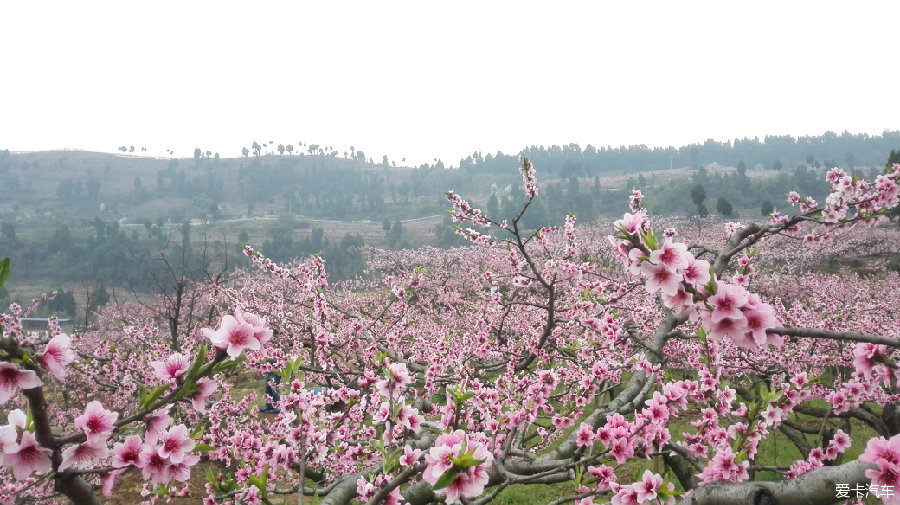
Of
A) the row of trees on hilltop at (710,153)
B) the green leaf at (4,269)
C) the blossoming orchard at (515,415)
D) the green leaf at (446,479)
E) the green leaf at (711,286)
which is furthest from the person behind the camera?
the row of trees on hilltop at (710,153)

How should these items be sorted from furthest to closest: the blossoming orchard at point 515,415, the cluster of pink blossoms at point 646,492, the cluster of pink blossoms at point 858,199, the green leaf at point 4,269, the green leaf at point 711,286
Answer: the cluster of pink blossoms at point 858,199 < the cluster of pink blossoms at point 646,492 < the green leaf at point 711,286 < the blossoming orchard at point 515,415 < the green leaf at point 4,269

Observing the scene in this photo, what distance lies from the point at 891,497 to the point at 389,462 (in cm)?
183

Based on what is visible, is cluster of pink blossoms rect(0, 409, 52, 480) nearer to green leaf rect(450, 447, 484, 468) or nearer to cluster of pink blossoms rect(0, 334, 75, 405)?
cluster of pink blossoms rect(0, 334, 75, 405)

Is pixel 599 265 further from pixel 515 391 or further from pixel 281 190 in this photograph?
pixel 281 190

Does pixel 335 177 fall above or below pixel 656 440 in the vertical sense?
above

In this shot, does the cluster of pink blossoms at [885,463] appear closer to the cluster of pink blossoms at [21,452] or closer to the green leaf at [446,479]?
the green leaf at [446,479]

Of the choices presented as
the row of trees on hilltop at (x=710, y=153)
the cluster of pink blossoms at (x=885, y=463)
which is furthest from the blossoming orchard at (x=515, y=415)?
the row of trees on hilltop at (x=710, y=153)

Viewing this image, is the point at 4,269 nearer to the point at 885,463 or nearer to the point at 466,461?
the point at 466,461

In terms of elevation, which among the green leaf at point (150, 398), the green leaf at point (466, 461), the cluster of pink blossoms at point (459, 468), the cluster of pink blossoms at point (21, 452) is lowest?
the cluster of pink blossoms at point (459, 468)

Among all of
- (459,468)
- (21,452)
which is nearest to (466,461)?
(459,468)

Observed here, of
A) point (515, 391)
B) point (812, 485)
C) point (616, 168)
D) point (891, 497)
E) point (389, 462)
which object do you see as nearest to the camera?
point (891, 497)

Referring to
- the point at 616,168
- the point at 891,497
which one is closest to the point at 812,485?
the point at 891,497

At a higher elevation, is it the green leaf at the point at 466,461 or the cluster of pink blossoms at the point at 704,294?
the cluster of pink blossoms at the point at 704,294

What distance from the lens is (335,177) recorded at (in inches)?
7072
